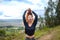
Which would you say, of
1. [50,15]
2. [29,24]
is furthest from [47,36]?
[29,24]

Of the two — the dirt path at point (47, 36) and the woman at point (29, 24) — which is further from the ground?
the woman at point (29, 24)

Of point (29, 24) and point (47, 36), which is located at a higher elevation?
point (29, 24)

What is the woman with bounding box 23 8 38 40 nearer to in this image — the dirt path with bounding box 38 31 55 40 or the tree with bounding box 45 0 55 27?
the dirt path with bounding box 38 31 55 40

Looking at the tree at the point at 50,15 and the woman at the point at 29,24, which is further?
the tree at the point at 50,15

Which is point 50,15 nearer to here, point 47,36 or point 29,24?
point 47,36

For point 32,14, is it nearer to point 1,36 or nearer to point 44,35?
point 44,35

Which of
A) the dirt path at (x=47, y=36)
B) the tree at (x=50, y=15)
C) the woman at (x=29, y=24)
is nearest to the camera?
the woman at (x=29, y=24)

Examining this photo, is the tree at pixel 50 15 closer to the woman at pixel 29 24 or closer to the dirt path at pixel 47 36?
the dirt path at pixel 47 36

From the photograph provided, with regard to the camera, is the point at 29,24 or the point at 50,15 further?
the point at 50,15

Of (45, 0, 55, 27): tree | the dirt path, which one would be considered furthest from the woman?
(45, 0, 55, 27): tree

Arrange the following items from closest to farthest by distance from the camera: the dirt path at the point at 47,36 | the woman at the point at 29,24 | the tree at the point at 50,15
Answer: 1. the woman at the point at 29,24
2. the dirt path at the point at 47,36
3. the tree at the point at 50,15

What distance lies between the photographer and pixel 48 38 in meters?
14.1

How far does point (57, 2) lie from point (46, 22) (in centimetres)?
176

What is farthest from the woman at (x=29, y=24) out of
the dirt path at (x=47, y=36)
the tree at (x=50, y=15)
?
the tree at (x=50, y=15)
